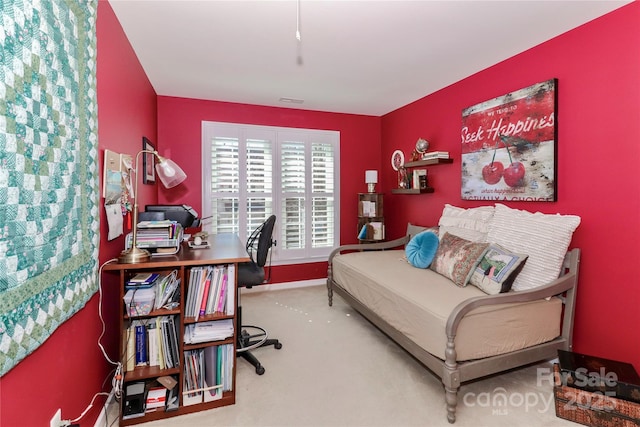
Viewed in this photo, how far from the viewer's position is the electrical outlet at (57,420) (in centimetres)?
117

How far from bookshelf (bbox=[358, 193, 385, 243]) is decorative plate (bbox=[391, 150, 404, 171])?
1.39 ft

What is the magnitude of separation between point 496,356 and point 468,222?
1272 millimetres

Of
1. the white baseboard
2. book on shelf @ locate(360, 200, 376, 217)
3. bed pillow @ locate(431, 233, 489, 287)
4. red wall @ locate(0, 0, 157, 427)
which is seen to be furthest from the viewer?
book on shelf @ locate(360, 200, 376, 217)

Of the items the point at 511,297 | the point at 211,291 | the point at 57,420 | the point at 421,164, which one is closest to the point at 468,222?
the point at 421,164

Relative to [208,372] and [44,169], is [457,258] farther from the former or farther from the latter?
[44,169]

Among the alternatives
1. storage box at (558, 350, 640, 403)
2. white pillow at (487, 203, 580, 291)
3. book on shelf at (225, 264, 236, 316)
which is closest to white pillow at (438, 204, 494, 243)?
white pillow at (487, 203, 580, 291)

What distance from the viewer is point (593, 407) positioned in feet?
5.26

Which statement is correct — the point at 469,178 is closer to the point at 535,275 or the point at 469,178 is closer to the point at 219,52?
the point at 535,275

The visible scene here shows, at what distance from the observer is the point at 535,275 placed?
2053mm

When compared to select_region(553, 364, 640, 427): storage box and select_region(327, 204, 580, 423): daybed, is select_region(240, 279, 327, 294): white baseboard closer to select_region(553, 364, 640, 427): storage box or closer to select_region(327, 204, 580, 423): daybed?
select_region(327, 204, 580, 423): daybed

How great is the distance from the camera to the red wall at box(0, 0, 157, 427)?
101 cm

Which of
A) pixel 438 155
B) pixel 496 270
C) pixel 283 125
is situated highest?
pixel 283 125

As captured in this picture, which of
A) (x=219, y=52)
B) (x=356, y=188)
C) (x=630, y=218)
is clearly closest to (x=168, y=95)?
(x=219, y=52)

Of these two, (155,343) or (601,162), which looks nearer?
(155,343)
